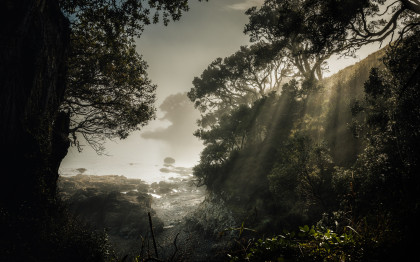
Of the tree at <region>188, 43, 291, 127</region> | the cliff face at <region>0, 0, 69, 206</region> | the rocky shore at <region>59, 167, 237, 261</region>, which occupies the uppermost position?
the tree at <region>188, 43, 291, 127</region>

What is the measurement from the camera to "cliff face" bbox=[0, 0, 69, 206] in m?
8.29

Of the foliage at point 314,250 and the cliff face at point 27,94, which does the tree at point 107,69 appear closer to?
Answer: the cliff face at point 27,94

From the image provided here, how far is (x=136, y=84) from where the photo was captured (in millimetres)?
13406

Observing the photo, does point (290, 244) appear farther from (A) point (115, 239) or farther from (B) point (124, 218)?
(B) point (124, 218)

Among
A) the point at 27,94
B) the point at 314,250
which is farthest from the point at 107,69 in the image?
the point at 314,250

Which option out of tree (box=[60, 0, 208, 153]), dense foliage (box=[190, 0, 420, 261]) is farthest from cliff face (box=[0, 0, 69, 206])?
dense foliage (box=[190, 0, 420, 261])

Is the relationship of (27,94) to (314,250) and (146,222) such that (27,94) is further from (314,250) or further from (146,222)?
(146,222)

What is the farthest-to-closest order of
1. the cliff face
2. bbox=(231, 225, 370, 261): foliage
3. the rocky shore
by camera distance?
the rocky shore
the cliff face
bbox=(231, 225, 370, 261): foliage

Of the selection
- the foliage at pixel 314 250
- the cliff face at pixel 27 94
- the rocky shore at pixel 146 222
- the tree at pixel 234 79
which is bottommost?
the rocky shore at pixel 146 222

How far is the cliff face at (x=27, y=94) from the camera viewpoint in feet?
27.2

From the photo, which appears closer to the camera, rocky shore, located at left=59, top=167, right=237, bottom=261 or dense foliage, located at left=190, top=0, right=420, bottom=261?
dense foliage, located at left=190, top=0, right=420, bottom=261

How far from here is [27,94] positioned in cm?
883

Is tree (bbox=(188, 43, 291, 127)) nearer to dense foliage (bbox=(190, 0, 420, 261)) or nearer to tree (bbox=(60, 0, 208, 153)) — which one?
dense foliage (bbox=(190, 0, 420, 261))

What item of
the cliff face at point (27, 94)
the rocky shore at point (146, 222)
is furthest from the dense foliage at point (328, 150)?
the cliff face at point (27, 94)
